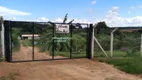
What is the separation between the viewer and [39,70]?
11664 millimetres

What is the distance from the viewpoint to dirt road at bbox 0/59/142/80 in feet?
34.8

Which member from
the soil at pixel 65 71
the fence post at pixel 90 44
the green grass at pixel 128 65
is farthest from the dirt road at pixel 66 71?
the fence post at pixel 90 44

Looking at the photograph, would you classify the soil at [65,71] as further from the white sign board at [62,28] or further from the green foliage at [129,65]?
the white sign board at [62,28]

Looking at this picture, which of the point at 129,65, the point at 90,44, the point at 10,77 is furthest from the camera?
the point at 90,44

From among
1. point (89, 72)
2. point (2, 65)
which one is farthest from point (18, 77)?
point (89, 72)

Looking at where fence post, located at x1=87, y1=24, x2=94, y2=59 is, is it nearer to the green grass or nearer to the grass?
the green grass

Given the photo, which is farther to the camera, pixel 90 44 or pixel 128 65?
pixel 90 44

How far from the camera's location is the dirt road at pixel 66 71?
10.6 metres

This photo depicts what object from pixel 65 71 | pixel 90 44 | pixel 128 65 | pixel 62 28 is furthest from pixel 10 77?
pixel 90 44

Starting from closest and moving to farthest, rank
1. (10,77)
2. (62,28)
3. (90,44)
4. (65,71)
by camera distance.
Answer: (10,77), (65,71), (62,28), (90,44)

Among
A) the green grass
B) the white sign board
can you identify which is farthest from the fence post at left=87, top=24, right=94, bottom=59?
the white sign board

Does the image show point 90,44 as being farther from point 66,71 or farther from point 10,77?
point 10,77

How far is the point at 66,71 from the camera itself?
38.7 ft

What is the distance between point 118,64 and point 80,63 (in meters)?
2.02
